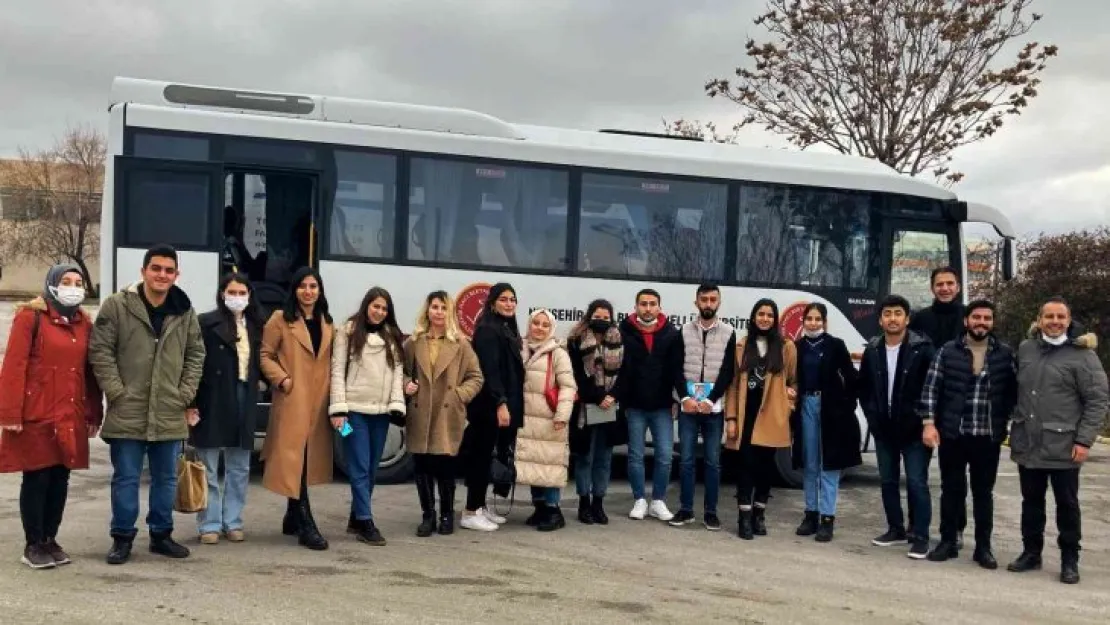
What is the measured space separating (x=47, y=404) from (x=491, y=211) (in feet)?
16.0

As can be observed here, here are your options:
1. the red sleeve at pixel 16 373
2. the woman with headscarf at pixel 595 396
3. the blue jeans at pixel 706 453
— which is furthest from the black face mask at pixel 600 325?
the red sleeve at pixel 16 373

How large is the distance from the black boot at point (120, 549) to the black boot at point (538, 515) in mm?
2888

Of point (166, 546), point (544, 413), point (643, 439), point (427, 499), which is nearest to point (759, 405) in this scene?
point (643, 439)

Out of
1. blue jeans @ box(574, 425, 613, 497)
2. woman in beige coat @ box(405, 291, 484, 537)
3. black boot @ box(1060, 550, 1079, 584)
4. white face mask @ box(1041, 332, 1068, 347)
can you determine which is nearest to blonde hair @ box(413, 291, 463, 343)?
woman in beige coat @ box(405, 291, 484, 537)

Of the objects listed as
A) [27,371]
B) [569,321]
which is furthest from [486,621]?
[569,321]

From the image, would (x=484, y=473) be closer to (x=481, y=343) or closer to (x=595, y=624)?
(x=481, y=343)

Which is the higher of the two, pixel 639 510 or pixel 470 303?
pixel 470 303

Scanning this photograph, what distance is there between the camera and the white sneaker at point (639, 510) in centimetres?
819

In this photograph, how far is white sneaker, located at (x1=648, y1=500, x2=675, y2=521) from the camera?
320 inches

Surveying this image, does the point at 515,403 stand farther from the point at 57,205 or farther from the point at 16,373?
the point at 57,205

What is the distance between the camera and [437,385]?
719 cm

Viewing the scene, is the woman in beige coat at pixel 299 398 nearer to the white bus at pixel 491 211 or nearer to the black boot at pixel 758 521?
the white bus at pixel 491 211

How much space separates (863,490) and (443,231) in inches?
191

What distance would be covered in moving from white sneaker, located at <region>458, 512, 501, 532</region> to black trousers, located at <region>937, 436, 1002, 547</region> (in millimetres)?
3207
